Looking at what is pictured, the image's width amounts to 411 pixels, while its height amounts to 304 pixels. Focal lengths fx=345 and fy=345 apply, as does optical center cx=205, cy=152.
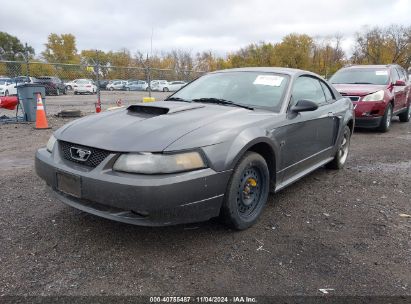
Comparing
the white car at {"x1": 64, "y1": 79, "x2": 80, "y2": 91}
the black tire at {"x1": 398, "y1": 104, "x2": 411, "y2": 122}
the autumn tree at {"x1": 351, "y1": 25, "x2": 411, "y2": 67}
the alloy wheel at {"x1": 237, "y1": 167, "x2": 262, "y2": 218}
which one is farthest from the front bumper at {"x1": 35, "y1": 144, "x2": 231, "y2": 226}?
the autumn tree at {"x1": 351, "y1": 25, "x2": 411, "y2": 67}

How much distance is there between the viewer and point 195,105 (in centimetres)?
354

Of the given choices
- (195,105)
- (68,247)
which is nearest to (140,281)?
(68,247)

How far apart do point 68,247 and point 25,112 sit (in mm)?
7904

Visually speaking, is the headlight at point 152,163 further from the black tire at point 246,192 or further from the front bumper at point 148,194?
the black tire at point 246,192

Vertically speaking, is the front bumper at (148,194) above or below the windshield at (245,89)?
below

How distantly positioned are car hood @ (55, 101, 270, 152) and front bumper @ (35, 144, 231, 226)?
7.8 inches

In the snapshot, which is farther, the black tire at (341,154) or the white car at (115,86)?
the white car at (115,86)

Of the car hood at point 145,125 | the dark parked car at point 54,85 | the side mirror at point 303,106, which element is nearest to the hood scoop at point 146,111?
the car hood at point 145,125

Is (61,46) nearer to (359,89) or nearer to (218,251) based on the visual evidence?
(359,89)

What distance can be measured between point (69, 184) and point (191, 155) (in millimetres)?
1002

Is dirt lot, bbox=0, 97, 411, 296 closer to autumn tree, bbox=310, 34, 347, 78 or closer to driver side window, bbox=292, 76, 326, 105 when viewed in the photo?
driver side window, bbox=292, 76, 326, 105

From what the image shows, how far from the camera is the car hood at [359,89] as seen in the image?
8322 millimetres

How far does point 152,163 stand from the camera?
2.47 meters

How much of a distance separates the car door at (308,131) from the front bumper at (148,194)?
3.55 feet
